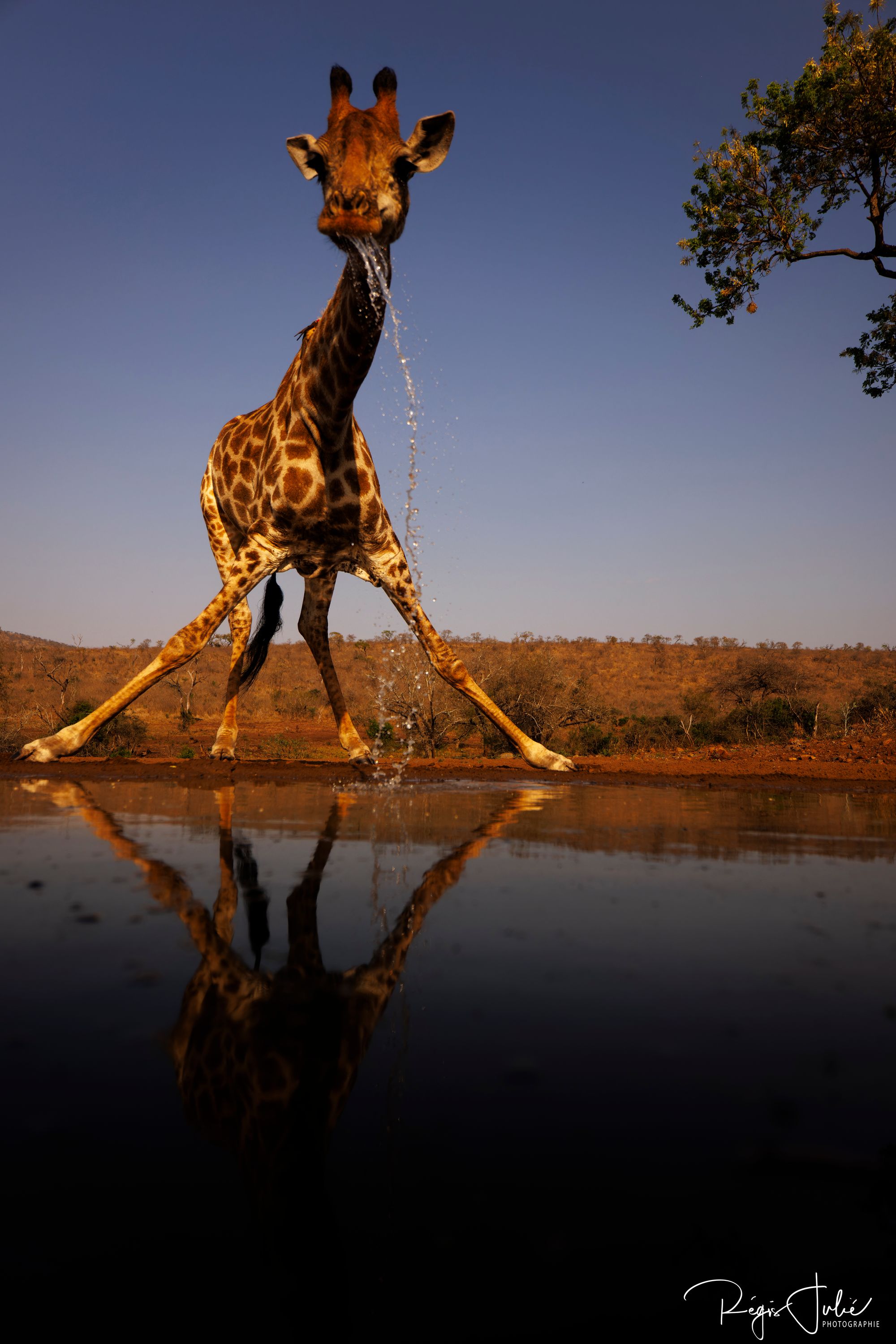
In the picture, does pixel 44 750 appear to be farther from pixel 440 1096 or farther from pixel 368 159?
pixel 440 1096

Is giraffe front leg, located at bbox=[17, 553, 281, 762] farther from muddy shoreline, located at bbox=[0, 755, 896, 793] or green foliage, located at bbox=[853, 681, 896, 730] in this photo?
green foliage, located at bbox=[853, 681, 896, 730]

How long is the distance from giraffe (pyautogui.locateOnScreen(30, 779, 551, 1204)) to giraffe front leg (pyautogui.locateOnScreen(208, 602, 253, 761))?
18.5ft

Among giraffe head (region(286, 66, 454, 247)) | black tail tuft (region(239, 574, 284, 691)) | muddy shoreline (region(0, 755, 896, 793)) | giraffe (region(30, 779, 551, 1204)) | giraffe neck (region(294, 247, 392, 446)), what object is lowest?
muddy shoreline (region(0, 755, 896, 793))

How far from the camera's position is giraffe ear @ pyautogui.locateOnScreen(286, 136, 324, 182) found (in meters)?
4.40

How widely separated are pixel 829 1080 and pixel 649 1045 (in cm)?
29

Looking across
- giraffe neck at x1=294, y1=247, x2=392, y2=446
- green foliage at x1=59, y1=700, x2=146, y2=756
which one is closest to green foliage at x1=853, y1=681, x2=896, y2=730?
giraffe neck at x1=294, y1=247, x2=392, y2=446

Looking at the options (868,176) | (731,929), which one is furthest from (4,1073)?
(868,176)

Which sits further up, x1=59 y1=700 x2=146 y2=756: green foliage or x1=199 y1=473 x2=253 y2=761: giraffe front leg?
x1=199 y1=473 x2=253 y2=761: giraffe front leg

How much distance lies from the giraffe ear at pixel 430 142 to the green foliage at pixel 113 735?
7974 mm

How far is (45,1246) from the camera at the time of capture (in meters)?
0.84

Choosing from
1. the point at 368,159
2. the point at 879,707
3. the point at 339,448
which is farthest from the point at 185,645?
the point at 879,707

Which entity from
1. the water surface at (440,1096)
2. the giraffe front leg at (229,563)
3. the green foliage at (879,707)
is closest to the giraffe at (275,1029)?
the water surface at (440,1096)

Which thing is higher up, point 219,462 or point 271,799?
point 219,462

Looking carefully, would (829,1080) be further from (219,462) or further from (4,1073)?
(219,462)
